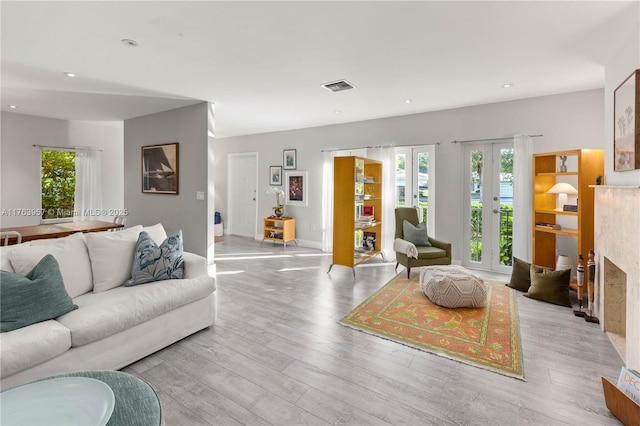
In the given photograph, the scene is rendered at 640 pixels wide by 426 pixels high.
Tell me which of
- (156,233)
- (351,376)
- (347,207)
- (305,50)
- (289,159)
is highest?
(305,50)

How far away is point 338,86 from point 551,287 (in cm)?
349

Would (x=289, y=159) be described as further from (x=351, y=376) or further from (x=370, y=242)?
(x=351, y=376)

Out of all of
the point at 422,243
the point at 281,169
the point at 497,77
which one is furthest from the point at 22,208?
the point at 497,77

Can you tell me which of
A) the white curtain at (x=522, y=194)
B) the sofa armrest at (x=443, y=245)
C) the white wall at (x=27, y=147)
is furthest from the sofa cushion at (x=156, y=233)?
the white curtain at (x=522, y=194)

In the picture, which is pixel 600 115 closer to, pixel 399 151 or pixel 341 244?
pixel 399 151

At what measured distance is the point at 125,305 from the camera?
2160 mm

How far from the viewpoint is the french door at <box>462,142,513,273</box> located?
14.8ft

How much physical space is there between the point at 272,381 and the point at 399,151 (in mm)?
4312

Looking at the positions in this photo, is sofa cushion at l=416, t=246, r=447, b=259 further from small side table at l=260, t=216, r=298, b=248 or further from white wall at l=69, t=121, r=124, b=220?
white wall at l=69, t=121, r=124, b=220

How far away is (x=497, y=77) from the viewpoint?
11.3 feet

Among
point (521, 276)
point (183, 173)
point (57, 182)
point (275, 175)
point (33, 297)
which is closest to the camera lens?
point (33, 297)

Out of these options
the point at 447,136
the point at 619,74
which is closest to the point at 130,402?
the point at 619,74

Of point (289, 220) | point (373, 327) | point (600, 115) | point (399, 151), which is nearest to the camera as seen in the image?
point (373, 327)

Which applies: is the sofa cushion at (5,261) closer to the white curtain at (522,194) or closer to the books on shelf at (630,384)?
the books on shelf at (630,384)
